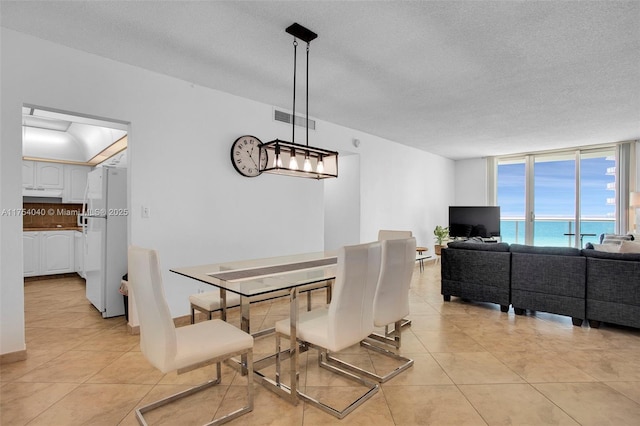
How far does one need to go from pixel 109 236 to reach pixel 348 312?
3007 millimetres

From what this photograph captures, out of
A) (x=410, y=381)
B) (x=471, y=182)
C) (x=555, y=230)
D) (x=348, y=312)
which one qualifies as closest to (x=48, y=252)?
(x=348, y=312)

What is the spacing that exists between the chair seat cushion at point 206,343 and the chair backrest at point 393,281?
94cm

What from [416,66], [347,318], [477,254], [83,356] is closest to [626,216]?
[477,254]

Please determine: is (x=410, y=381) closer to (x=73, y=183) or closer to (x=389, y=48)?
(x=389, y=48)

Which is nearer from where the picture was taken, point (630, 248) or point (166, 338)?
point (166, 338)

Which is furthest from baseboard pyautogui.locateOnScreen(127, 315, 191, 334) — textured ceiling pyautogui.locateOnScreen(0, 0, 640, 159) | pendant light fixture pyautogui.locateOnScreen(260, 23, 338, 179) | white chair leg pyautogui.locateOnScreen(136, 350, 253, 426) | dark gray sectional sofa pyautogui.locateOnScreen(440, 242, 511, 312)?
dark gray sectional sofa pyautogui.locateOnScreen(440, 242, 511, 312)

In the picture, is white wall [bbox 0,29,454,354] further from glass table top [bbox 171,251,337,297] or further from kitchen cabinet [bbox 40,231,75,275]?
kitchen cabinet [bbox 40,231,75,275]

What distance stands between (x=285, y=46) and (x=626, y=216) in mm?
7078

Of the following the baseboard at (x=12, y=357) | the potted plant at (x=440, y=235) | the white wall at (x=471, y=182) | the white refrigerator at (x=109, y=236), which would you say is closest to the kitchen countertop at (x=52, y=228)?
the white refrigerator at (x=109, y=236)

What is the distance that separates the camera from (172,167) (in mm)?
3443

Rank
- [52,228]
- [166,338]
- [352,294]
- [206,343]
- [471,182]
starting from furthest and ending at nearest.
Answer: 1. [471,182]
2. [52,228]
3. [352,294]
4. [206,343]
5. [166,338]

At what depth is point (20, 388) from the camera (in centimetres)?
221

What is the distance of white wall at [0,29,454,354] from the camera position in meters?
2.60

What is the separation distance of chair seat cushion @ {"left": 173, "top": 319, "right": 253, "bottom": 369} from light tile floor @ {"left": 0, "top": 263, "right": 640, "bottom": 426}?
0.41 meters
